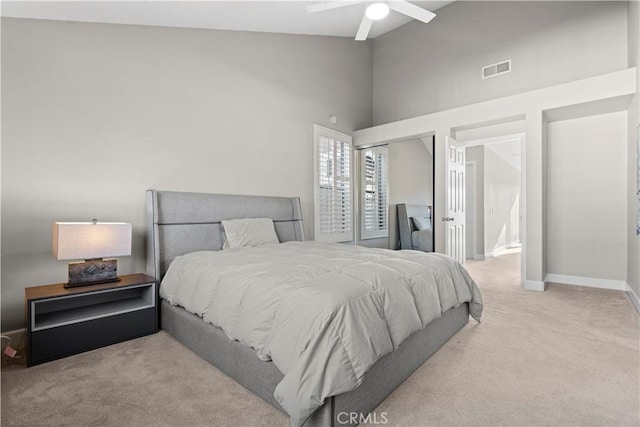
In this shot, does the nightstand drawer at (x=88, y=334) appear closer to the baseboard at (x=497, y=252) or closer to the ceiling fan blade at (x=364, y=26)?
the ceiling fan blade at (x=364, y=26)

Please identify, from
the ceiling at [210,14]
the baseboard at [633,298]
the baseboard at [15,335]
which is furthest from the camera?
the baseboard at [633,298]

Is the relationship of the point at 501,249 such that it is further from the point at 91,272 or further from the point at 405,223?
the point at 91,272

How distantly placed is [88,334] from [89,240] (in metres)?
0.65

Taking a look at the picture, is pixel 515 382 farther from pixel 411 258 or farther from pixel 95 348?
pixel 95 348

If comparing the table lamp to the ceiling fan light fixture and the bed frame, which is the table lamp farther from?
the ceiling fan light fixture

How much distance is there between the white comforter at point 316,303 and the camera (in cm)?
132

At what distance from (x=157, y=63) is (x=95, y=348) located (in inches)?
99.4

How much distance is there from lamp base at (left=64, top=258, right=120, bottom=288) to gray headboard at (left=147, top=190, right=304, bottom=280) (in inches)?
13.3

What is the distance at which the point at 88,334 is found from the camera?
7.21 feet

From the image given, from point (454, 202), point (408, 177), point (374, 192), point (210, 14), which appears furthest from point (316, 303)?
point (408, 177)

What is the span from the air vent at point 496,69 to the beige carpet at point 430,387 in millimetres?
3435

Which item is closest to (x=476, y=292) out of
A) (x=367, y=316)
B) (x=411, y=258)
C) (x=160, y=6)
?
(x=411, y=258)

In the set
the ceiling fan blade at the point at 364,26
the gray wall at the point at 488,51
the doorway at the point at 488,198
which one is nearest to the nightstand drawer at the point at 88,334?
the ceiling fan blade at the point at 364,26

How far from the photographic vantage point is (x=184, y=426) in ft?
4.75
